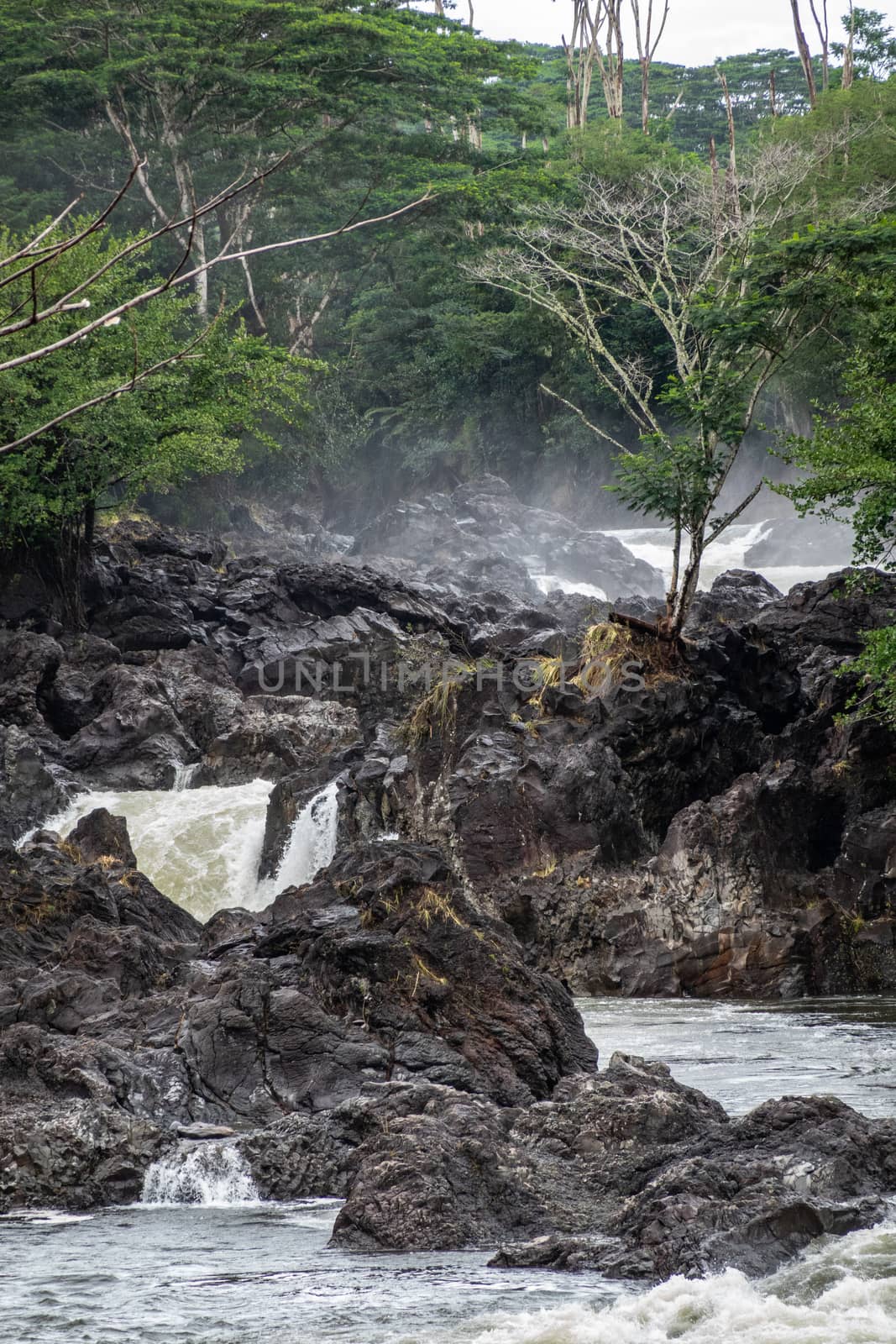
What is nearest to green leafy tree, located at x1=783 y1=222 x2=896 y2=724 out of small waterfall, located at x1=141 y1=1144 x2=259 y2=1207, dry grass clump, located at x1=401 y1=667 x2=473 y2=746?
dry grass clump, located at x1=401 y1=667 x2=473 y2=746

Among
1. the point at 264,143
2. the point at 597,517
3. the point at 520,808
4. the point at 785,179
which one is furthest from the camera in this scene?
the point at 597,517

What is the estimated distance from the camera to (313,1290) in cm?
577

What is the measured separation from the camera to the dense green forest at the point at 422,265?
21.1 meters

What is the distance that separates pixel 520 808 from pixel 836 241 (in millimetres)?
8220

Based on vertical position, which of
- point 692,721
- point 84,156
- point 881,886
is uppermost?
point 84,156

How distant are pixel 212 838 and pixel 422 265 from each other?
111 ft

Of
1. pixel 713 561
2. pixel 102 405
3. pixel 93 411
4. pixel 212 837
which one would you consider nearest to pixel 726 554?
pixel 713 561

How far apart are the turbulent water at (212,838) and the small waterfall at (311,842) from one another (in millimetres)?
12

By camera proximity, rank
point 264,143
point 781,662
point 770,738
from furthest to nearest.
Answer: point 264,143 < point 781,662 < point 770,738

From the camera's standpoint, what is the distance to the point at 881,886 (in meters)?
14.8

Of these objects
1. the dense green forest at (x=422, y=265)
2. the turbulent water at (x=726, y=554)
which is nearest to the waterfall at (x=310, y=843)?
the dense green forest at (x=422, y=265)

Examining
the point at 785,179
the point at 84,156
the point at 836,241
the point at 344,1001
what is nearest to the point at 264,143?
the point at 84,156

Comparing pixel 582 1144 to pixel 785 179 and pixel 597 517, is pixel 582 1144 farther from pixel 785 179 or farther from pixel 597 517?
pixel 597 517

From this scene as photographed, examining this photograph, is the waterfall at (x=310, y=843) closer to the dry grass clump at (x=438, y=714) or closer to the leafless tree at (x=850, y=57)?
the dry grass clump at (x=438, y=714)
